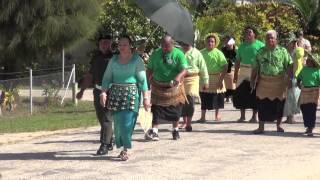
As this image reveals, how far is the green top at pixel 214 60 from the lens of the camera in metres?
14.1

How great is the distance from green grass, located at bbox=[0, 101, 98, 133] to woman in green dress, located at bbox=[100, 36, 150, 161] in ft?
15.5

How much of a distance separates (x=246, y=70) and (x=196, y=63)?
5.10 feet

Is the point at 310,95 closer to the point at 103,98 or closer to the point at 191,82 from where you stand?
the point at 191,82

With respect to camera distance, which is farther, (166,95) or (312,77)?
(312,77)

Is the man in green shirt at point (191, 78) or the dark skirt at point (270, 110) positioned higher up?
the man in green shirt at point (191, 78)

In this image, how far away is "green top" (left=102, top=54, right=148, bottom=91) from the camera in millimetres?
9406

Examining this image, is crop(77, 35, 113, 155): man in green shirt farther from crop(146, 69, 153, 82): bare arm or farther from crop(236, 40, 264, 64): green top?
crop(236, 40, 264, 64): green top

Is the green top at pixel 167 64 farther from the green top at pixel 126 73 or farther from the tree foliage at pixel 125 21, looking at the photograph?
the tree foliage at pixel 125 21

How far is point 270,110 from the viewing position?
1238 centimetres

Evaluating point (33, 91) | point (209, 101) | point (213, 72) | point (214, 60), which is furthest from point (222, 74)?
point (33, 91)

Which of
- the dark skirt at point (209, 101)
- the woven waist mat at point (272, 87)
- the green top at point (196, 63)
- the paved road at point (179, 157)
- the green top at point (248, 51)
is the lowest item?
the paved road at point (179, 157)

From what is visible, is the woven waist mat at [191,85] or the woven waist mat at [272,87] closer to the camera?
the woven waist mat at [272,87]

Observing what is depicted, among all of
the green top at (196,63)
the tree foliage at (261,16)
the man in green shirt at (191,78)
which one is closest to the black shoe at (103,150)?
the man in green shirt at (191,78)

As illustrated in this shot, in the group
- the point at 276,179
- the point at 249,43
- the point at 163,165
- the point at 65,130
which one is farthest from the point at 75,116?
the point at 276,179
